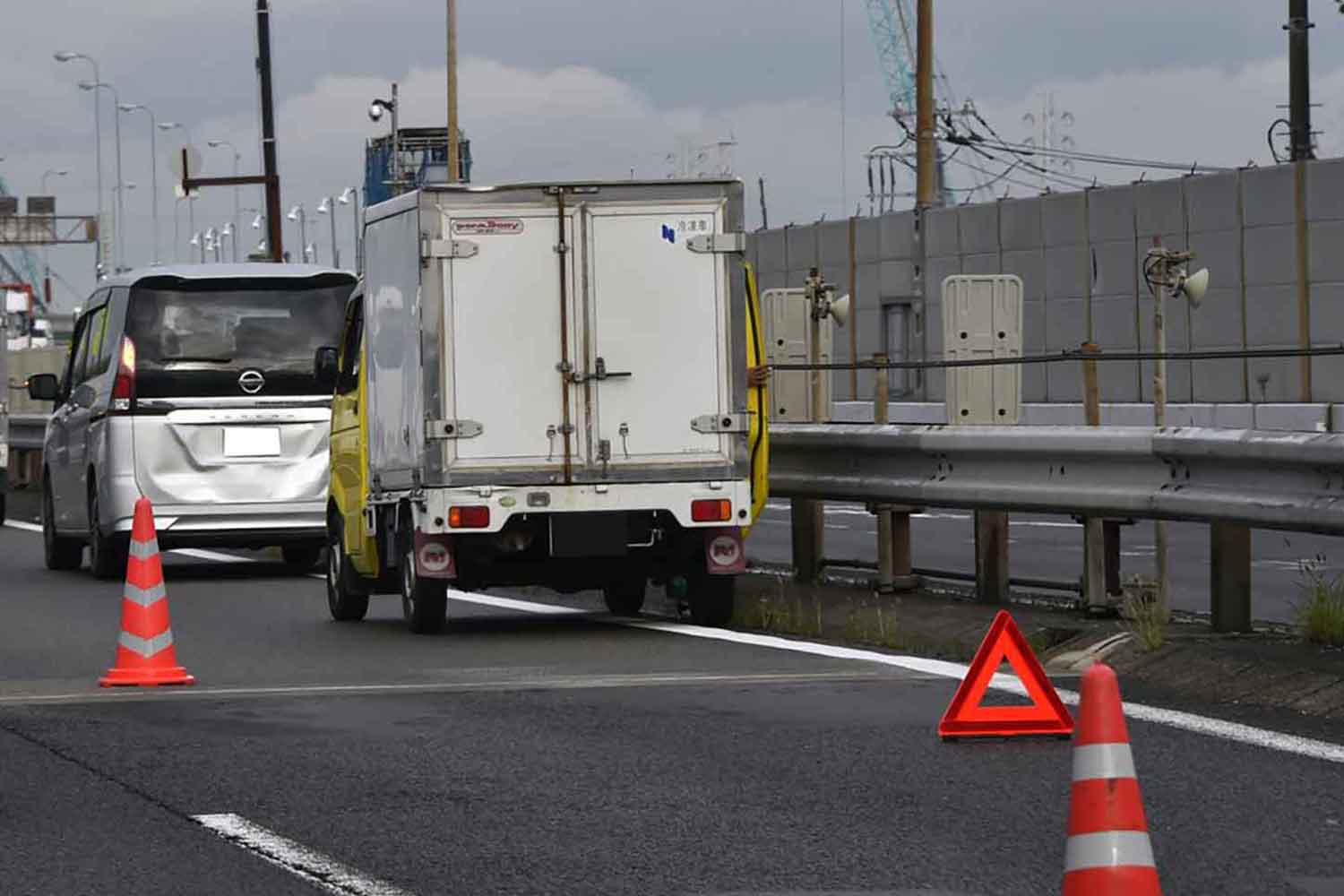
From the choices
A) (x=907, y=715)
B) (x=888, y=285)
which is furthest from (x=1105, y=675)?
(x=888, y=285)

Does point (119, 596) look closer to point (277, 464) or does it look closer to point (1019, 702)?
point (277, 464)

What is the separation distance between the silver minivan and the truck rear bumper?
244 inches

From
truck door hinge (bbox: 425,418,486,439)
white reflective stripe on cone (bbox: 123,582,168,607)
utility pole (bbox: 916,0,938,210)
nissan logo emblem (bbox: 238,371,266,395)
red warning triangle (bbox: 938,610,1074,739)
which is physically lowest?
red warning triangle (bbox: 938,610,1074,739)

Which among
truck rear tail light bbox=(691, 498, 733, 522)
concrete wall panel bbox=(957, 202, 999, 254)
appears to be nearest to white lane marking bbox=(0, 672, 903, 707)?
truck rear tail light bbox=(691, 498, 733, 522)

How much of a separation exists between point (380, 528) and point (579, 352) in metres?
1.91

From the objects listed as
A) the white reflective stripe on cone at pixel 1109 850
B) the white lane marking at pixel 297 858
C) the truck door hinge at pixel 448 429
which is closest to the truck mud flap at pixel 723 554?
the truck door hinge at pixel 448 429

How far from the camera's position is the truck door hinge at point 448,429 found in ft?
50.3

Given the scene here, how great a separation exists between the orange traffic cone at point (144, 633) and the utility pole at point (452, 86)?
52.5 m

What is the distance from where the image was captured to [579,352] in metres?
15.6

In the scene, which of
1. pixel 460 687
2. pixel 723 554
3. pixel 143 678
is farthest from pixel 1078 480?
pixel 143 678

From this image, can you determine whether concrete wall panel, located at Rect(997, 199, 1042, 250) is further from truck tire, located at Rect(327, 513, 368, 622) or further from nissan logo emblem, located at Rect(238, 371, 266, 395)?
truck tire, located at Rect(327, 513, 368, 622)

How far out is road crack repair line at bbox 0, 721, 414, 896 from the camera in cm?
767

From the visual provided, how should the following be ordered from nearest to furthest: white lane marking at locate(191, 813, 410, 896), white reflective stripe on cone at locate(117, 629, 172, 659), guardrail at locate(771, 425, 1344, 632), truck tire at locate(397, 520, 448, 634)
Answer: white lane marking at locate(191, 813, 410, 896)
guardrail at locate(771, 425, 1344, 632)
white reflective stripe on cone at locate(117, 629, 172, 659)
truck tire at locate(397, 520, 448, 634)

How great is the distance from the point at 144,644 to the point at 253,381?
27.1ft
